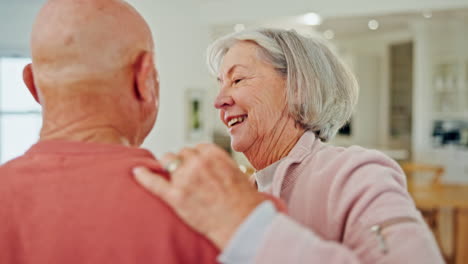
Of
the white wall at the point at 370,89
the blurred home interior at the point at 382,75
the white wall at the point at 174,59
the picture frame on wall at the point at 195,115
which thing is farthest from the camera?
the white wall at the point at 370,89

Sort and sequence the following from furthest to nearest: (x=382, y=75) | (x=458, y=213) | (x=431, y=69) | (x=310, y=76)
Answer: (x=382, y=75)
(x=431, y=69)
(x=458, y=213)
(x=310, y=76)

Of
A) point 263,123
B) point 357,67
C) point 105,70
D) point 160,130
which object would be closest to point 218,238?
point 105,70

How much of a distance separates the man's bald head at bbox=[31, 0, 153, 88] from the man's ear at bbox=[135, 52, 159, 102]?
2cm

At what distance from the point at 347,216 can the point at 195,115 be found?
460 centimetres

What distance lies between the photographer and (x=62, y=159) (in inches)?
27.9

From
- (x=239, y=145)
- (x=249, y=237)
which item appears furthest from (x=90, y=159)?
(x=239, y=145)

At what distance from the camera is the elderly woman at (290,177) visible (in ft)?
2.24

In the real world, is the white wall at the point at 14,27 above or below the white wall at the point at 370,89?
above

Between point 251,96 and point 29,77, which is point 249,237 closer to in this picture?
point 29,77

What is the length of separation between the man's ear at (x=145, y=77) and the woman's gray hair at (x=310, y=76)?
0.58 m

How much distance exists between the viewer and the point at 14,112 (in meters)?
5.32

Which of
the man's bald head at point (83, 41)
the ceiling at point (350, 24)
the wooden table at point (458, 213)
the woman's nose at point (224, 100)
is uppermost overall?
the man's bald head at point (83, 41)

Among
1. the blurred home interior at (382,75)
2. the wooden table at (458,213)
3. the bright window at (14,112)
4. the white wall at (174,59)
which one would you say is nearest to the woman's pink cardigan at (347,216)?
the blurred home interior at (382,75)

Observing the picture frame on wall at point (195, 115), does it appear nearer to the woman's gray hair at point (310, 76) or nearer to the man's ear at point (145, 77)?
the woman's gray hair at point (310, 76)
